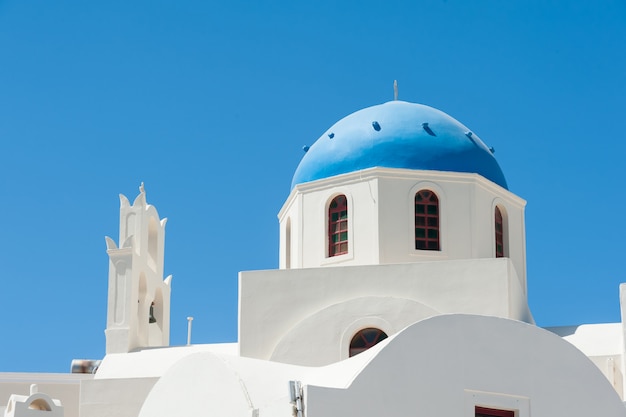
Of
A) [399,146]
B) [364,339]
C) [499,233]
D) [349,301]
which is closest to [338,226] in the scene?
[399,146]

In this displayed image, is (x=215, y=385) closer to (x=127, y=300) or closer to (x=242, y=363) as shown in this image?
(x=242, y=363)

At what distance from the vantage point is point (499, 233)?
79.4ft

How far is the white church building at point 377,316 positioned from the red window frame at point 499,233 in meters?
0.04

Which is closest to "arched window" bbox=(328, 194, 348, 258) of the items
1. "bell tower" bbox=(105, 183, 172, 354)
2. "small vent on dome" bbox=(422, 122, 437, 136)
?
"small vent on dome" bbox=(422, 122, 437, 136)

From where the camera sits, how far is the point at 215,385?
59.8ft

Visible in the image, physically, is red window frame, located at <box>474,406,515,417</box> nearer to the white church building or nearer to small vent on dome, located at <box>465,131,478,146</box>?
the white church building

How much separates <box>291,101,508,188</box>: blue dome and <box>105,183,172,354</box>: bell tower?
13.0 ft

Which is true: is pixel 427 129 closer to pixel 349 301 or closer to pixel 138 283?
pixel 349 301

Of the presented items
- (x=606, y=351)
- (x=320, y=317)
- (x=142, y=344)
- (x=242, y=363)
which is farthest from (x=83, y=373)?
(x=606, y=351)

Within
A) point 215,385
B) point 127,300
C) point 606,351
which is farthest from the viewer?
point 127,300

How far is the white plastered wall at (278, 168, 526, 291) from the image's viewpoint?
75.7ft

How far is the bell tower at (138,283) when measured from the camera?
83.9 feet

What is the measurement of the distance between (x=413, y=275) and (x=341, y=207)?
95.6 inches

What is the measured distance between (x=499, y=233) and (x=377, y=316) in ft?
13.1
